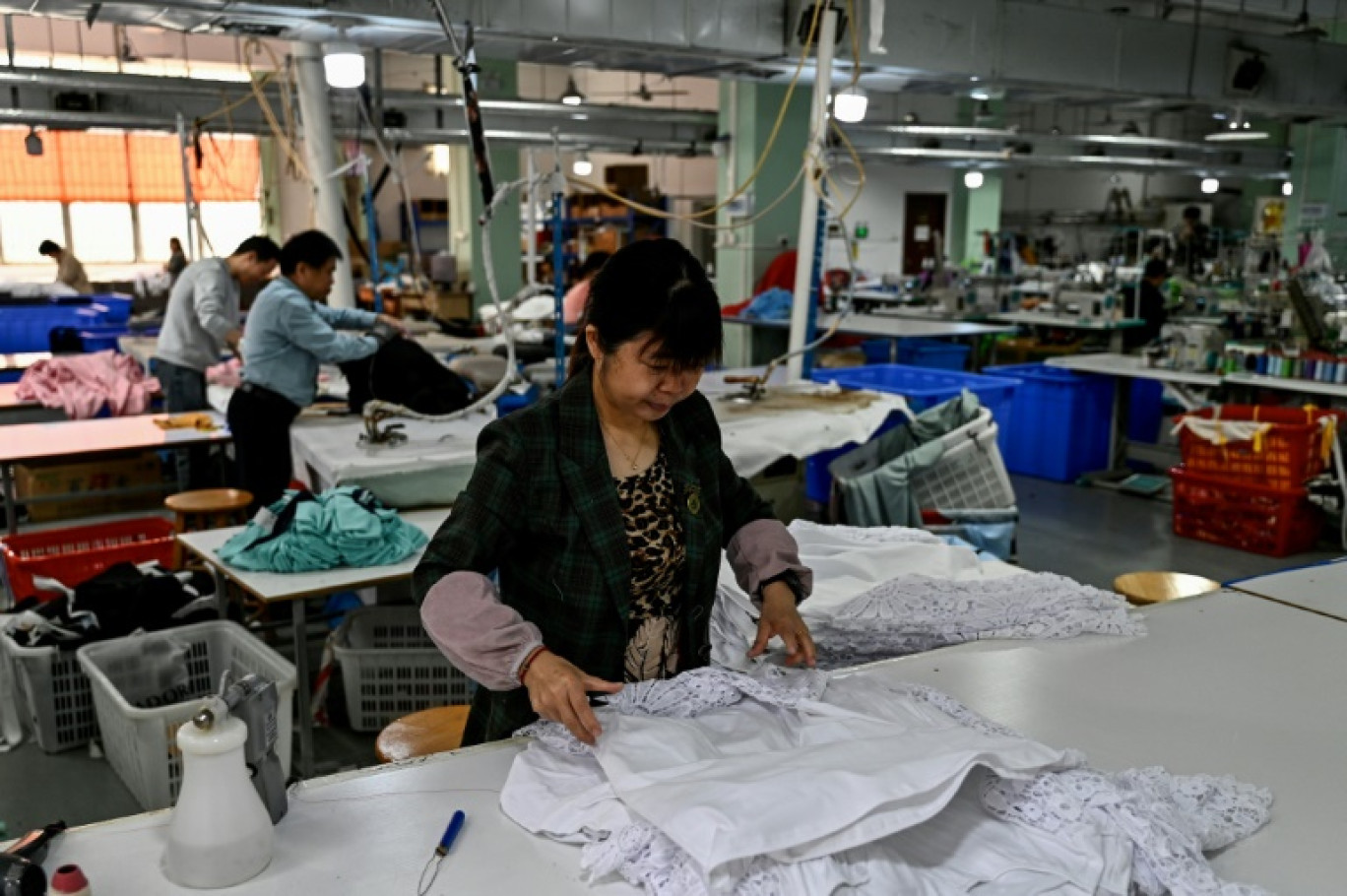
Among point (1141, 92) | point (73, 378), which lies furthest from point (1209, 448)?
point (73, 378)

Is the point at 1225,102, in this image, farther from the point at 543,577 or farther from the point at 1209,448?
the point at 543,577

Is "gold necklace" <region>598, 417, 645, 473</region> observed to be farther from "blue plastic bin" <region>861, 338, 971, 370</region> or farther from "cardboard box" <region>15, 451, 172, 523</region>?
"blue plastic bin" <region>861, 338, 971, 370</region>

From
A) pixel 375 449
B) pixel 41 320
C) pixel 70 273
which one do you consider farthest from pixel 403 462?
pixel 70 273

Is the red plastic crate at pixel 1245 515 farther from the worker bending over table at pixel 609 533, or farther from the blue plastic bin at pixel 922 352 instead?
the worker bending over table at pixel 609 533

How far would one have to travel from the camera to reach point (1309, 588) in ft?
8.45

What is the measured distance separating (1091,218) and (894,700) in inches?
753

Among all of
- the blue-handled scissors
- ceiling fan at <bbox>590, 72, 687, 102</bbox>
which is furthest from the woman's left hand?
ceiling fan at <bbox>590, 72, 687, 102</bbox>

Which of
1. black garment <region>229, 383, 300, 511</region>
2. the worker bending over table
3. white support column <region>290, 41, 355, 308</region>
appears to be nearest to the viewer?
the worker bending over table

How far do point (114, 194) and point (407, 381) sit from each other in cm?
1212

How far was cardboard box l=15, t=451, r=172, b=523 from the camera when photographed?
17.7 feet

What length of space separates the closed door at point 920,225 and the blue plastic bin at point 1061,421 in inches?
422

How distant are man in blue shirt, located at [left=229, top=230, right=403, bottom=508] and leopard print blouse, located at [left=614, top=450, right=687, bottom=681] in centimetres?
316

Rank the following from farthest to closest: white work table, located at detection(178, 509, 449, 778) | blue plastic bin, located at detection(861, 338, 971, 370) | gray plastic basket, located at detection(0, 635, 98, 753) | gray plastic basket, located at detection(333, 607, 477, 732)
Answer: blue plastic bin, located at detection(861, 338, 971, 370) < gray plastic basket, located at detection(333, 607, 477, 732) < gray plastic basket, located at detection(0, 635, 98, 753) < white work table, located at detection(178, 509, 449, 778)

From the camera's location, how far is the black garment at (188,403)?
5.77 meters
